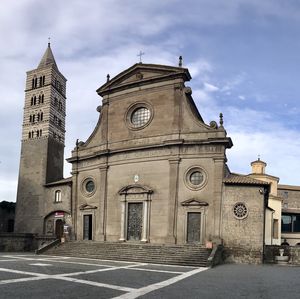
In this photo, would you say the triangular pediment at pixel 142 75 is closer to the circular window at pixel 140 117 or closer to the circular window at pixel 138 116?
the circular window at pixel 138 116

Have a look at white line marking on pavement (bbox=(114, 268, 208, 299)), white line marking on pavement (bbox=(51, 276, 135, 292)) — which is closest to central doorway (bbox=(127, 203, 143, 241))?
white line marking on pavement (bbox=(114, 268, 208, 299))

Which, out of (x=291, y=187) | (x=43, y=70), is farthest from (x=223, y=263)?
(x=291, y=187)

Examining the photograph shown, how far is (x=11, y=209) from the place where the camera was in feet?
163

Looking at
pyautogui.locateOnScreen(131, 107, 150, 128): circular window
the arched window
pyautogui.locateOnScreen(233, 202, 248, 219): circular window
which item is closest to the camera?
pyautogui.locateOnScreen(233, 202, 248, 219): circular window

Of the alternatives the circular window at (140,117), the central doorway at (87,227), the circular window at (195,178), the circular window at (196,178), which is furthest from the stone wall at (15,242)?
the circular window at (196,178)

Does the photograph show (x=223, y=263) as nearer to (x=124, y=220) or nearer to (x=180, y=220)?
(x=180, y=220)

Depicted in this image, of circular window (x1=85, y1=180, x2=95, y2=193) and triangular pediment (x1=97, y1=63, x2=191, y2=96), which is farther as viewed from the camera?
circular window (x1=85, y1=180, x2=95, y2=193)

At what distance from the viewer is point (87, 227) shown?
116ft

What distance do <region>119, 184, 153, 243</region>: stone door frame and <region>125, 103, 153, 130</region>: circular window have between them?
4.92 metres

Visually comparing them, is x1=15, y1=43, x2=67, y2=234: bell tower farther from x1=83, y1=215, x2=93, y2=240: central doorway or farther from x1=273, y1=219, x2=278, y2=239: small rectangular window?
x1=273, y1=219, x2=278, y2=239: small rectangular window

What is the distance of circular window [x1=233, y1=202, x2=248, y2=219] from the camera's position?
2877 centimetres

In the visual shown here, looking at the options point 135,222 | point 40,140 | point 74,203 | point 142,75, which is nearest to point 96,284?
point 135,222

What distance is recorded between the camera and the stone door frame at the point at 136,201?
31.5m

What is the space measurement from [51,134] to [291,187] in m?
39.4
